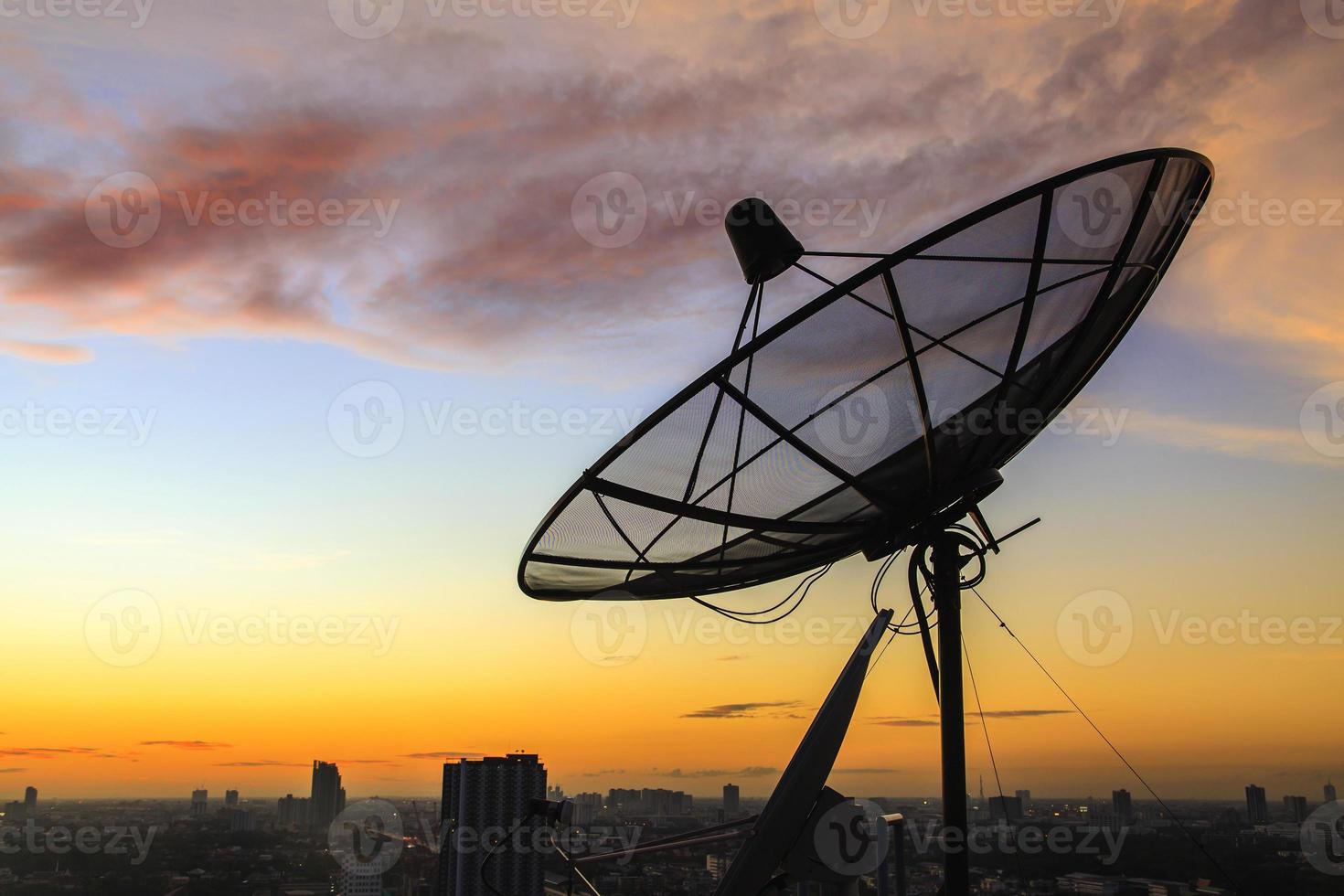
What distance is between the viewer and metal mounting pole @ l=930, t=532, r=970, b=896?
842 cm

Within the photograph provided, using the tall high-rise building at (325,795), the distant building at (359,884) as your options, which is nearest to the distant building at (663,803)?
the distant building at (359,884)

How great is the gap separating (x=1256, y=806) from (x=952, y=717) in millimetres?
12741

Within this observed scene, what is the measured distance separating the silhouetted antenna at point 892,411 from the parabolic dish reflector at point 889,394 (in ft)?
0.07

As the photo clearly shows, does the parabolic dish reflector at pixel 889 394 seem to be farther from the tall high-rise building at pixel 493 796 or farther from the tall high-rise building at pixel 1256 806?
the tall high-rise building at pixel 1256 806

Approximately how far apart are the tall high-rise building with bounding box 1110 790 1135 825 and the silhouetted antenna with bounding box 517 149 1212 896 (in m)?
8.36

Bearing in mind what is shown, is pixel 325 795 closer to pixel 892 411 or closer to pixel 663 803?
pixel 663 803

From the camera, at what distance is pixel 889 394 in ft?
30.4

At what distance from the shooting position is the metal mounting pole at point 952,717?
27.6ft

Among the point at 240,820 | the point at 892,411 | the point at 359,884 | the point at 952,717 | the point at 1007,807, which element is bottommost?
the point at 240,820

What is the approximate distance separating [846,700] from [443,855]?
5.20 meters

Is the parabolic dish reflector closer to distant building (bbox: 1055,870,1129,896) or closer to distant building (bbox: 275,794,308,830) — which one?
distant building (bbox: 1055,870,1129,896)

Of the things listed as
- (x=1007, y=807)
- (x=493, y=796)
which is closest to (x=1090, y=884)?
(x=1007, y=807)

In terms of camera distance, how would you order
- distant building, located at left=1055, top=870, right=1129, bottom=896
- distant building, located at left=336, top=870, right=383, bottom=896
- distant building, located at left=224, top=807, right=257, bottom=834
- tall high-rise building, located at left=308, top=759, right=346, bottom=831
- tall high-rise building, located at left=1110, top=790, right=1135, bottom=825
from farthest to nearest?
distant building, located at left=224, top=807, right=257, bottom=834, tall high-rise building, located at left=308, top=759, right=346, bottom=831, distant building, located at left=336, top=870, right=383, bottom=896, tall high-rise building, located at left=1110, top=790, right=1135, bottom=825, distant building, located at left=1055, top=870, right=1129, bottom=896

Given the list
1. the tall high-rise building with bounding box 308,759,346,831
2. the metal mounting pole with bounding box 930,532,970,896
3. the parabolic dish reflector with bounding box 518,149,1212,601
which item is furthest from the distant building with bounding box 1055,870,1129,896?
the tall high-rise building with bounding box 308,759,346,831
